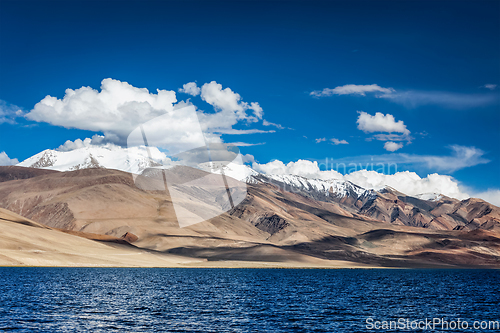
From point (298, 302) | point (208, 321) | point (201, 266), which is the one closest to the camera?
point (208, 321)

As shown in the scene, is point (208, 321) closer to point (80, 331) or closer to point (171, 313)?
point (171, 313)

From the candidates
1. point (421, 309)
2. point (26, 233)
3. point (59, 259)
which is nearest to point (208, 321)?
point (421, 309)

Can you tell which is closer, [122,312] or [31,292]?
[122,312]

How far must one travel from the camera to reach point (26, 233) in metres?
171

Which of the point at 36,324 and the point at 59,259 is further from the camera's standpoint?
the point at 59,259

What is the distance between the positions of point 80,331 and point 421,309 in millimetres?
43655

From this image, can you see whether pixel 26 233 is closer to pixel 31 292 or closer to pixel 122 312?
pixel 31 292

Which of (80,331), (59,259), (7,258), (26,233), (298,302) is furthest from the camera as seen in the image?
(26,233)

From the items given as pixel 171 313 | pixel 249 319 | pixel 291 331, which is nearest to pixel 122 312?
pixel 171 313

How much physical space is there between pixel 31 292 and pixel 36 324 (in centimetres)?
2798

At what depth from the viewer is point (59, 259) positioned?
152750mm

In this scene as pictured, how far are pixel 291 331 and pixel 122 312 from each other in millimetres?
21732

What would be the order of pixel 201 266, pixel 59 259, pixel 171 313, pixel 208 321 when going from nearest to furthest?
pixel 208 321, pixel 171 313, pixel 59 259, pixel 201 266

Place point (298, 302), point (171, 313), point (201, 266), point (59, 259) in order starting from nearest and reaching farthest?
point (171, 313)
point (298, 302)
point (59, 259)
point (201, 266)
